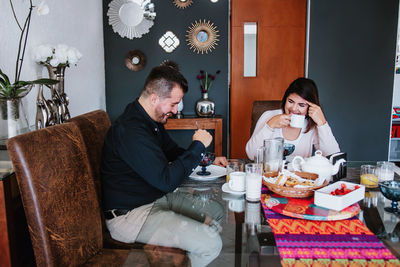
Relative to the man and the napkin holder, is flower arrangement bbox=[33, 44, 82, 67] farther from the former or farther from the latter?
the napkin holder

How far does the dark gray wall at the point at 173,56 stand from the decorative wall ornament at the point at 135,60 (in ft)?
0.15

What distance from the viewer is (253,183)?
1372 millimetres

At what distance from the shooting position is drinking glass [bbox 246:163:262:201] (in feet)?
4.50

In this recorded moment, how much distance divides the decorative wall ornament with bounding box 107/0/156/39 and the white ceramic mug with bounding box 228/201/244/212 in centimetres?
317

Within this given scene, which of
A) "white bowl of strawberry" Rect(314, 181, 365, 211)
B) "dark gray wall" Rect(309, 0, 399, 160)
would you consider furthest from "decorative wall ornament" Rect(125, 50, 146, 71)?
"white bowl of strawberry" Rect(314, 181, 365, 211)

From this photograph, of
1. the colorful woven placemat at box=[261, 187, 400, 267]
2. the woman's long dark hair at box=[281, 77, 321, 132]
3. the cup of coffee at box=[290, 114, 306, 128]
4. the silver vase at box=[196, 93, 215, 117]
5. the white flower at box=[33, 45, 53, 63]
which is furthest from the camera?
the silver vase at box=[196, 93, 215, 117]

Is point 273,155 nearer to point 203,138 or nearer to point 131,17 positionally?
point 203,138

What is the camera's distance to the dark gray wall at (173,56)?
4121 millimetres

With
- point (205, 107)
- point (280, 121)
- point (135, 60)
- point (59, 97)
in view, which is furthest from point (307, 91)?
point (135, 60)

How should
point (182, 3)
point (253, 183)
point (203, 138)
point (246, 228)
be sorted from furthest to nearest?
point (182, 3), point (203, 138), point (253, 183), point (246, 228)

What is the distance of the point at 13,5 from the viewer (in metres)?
2.05

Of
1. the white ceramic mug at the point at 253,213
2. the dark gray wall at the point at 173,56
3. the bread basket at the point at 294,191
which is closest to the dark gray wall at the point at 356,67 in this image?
the dark gray wall at the point at 173,56

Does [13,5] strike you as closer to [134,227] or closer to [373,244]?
[134,227]

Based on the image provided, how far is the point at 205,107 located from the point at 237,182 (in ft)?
8.55
